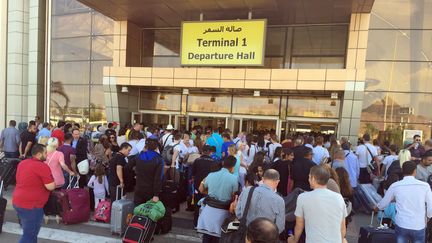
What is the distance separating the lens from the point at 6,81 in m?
19.0

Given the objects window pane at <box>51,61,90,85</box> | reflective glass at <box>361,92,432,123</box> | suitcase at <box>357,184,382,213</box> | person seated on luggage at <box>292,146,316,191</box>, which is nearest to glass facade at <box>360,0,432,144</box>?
reflective glass at <box>361,92,432,123</box>

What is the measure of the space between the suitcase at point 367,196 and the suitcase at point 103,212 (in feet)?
19.8

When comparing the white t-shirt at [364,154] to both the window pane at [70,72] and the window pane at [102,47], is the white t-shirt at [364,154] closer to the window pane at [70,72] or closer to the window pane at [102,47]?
the window pane at [102,47]

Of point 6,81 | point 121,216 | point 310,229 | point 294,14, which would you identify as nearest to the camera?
point 310,229

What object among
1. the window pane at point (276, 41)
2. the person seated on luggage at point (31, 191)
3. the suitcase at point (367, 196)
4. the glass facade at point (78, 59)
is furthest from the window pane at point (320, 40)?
the person seated on luggage at point (31, 191)

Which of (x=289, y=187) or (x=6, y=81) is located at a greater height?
(x=6, y=81)

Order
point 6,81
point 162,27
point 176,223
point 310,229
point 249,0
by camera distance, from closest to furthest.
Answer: point 310,229, point 176,223, point 249,0, point 162,27, point 6,81

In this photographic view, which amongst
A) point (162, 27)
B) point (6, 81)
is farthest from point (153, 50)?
point (6, 81)

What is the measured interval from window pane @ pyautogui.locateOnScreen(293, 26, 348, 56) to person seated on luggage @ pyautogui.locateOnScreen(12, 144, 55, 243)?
41.8ft

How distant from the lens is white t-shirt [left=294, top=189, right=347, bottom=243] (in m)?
3.21

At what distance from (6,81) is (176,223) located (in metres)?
18.5

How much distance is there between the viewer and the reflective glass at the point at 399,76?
13.1 meters

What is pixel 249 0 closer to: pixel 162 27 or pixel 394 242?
pixel 162 27

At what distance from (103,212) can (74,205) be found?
582mm
